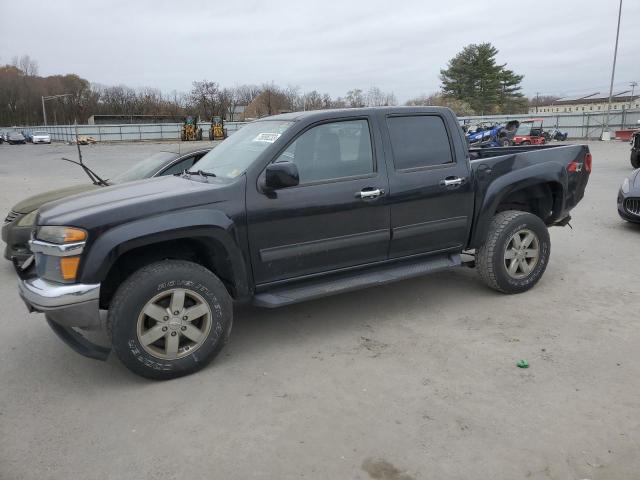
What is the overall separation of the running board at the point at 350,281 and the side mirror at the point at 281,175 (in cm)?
84

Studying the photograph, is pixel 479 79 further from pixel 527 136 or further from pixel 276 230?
pixel 276 230

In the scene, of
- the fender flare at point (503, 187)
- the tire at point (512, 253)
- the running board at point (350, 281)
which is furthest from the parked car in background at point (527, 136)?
the running board at point (350, 281)

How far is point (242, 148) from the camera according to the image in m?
4.41

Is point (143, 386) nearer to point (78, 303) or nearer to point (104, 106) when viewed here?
point (78, 303)

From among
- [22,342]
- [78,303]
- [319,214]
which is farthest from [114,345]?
[319,214]

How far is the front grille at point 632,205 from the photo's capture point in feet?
25.3

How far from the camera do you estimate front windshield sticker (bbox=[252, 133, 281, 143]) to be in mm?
4121

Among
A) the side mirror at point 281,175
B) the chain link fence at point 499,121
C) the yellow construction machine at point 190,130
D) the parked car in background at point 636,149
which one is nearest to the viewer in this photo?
the side mirror at point 281,175

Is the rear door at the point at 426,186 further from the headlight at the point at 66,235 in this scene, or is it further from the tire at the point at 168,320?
the headlight at the point at 66,235

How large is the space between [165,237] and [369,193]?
1636 mm

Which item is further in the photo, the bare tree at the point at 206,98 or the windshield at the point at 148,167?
the bare tree at the point at 206,98

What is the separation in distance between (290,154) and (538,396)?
2438 mm

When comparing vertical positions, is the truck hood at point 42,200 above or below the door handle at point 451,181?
below

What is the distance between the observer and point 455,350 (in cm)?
398
